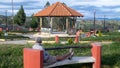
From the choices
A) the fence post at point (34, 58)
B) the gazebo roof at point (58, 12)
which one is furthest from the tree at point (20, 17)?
the fence post at point (34, 58)

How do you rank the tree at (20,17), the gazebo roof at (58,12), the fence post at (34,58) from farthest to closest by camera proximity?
the tree at (20,17) → the gazebo roof at (58,12) → the fence post at (34,58)

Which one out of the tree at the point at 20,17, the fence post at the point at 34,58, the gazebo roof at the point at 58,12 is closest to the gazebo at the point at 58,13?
the gazebo roof at the point at 58,12

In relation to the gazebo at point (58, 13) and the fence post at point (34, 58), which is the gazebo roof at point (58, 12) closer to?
the gazebo at point (58, 13)

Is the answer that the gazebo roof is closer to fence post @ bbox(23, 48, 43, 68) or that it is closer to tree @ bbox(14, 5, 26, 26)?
tree @ bbox(14, 5, 26, 26)

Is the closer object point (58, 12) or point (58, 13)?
point (58, 13)

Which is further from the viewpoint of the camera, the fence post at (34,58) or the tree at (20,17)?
the tree at (20,17)

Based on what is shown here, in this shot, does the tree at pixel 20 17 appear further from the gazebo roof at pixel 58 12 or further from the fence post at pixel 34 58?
the fence post at pixel 34 58

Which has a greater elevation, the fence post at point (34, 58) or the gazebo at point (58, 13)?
the gazebo at point (58, 13)

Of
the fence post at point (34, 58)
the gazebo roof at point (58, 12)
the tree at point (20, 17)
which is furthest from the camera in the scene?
the tree at point (20, 17)

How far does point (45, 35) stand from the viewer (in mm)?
41688

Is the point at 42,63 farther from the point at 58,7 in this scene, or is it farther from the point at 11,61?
the point at 58,7

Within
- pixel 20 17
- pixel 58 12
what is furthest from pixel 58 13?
pixel 20 17

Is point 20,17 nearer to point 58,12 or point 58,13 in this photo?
point 58,12

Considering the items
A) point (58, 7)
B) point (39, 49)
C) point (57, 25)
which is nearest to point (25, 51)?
point (39, 49)
